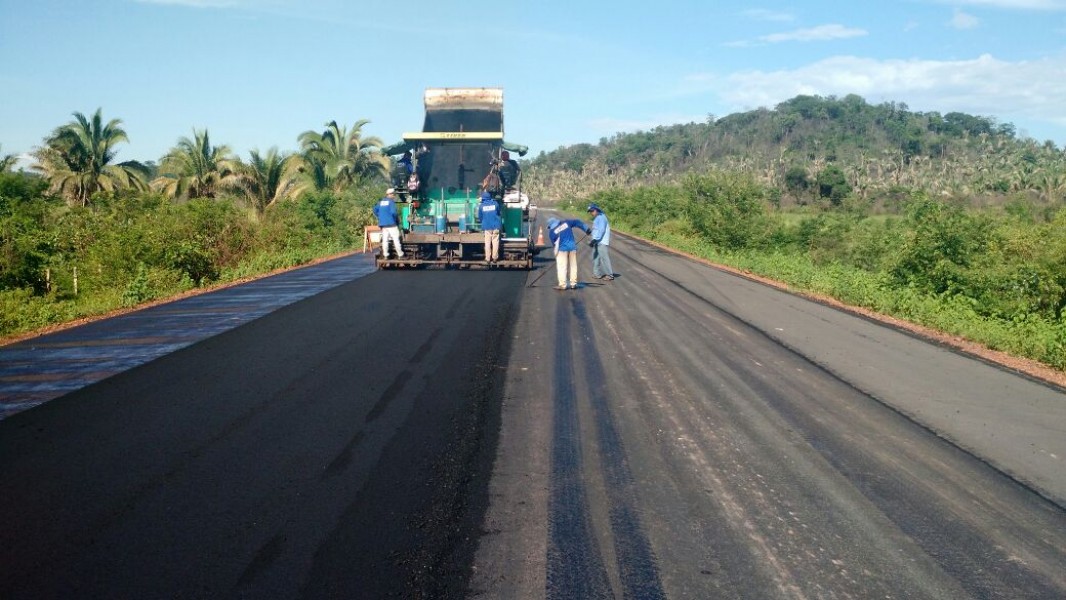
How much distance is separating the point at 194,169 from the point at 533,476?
35.9 m

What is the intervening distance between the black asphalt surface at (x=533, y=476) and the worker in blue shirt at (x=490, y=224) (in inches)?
356

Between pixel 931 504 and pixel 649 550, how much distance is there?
7.34ft

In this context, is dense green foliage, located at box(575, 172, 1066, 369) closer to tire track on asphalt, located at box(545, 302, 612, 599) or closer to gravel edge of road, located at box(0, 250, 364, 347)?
tire track on asphalt, located at box(545, 302, 612, 599)

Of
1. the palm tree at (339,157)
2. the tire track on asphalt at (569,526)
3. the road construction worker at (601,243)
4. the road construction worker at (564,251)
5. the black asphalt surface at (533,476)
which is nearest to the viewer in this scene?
the tire track on asphalt at (569,526)

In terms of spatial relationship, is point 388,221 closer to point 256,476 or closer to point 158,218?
point 158,218

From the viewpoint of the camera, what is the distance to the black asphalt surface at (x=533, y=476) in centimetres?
416

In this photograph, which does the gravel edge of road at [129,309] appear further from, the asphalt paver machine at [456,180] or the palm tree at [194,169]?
the palm tree at [194,169]

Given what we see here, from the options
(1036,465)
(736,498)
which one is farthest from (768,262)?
(736,498)

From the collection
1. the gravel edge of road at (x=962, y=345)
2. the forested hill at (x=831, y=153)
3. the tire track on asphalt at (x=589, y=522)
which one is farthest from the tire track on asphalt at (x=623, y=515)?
the forested hill at (x=831, y=153)

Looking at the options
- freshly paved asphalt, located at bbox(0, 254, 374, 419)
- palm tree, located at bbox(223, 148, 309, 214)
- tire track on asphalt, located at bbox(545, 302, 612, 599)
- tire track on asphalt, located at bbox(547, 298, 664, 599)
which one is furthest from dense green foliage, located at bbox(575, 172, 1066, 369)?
palm tree, located at bbox(223, 148, 309, 214)

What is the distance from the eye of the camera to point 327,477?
5422mm

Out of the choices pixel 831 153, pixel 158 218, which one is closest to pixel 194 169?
pixel 158 218

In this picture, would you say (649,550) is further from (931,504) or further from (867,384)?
(867,384)

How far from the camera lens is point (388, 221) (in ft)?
62.7
